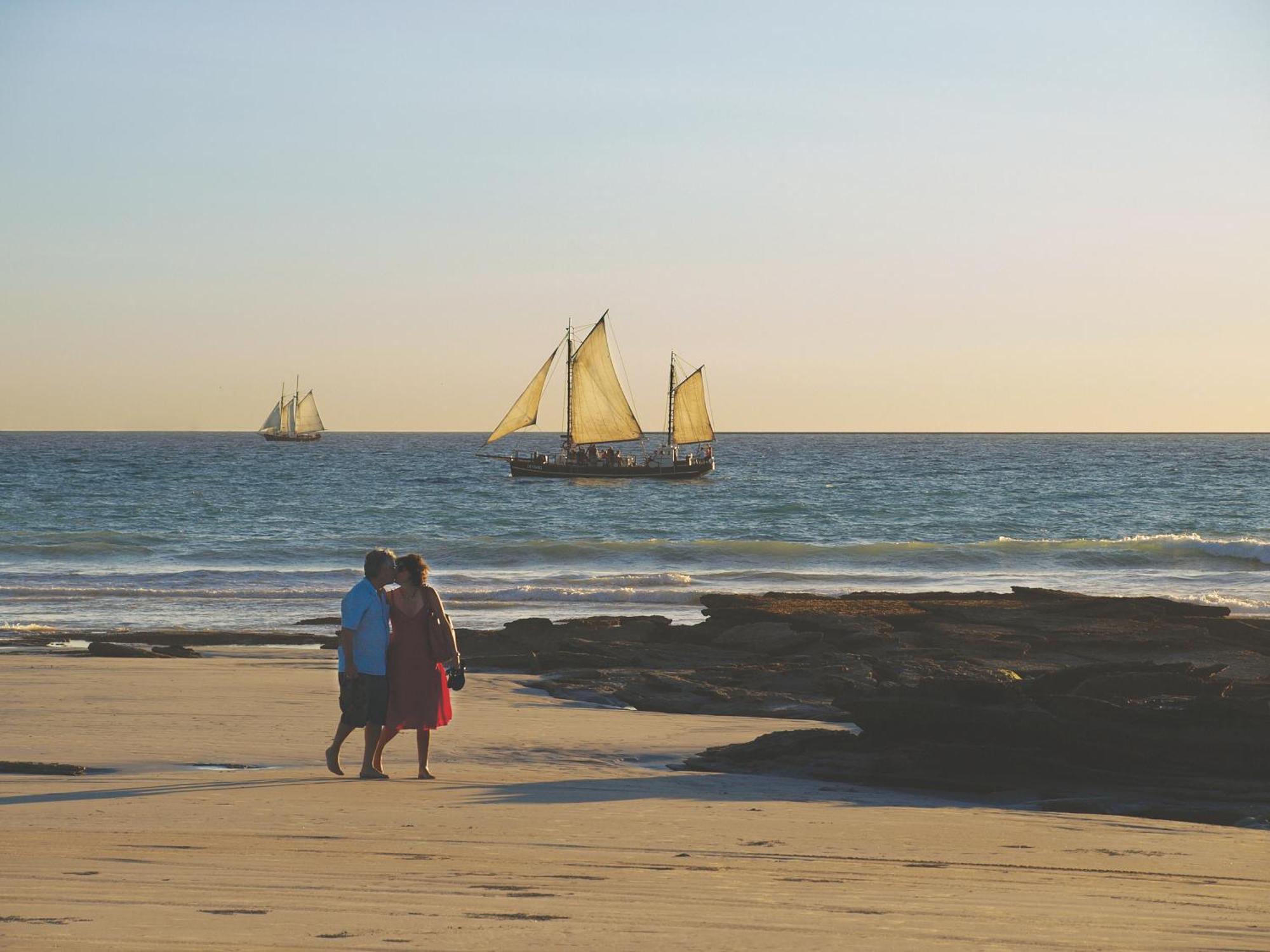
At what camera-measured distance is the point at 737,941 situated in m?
4.81

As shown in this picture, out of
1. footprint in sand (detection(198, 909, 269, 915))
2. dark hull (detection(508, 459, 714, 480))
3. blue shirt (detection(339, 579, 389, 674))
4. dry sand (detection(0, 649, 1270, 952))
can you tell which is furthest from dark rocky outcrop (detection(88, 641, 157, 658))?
dark hull (detection(508, 459, 714, 480))

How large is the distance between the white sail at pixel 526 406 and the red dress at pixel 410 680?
64793 millimetres

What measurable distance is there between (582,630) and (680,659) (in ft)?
7.31

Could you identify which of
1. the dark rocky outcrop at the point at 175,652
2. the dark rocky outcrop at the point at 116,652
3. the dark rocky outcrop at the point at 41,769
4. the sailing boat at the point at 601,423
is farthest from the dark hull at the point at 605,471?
the dark rocky outcrop at the point at 41,769

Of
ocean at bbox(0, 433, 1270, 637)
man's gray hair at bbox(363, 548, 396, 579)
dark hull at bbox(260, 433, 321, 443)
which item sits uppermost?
dark hull at bbox(260, 433, 321, 443)

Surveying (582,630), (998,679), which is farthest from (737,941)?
(582,630)

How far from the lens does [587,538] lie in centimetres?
4175

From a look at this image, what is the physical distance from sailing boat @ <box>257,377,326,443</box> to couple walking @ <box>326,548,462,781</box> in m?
162

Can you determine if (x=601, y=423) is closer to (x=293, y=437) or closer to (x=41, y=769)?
(x=41, y=769)

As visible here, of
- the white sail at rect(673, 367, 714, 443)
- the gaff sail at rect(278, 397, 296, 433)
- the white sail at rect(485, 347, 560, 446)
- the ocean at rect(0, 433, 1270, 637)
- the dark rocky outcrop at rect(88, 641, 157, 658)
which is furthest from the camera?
the gaff sail at rect(278, 397, 296, 433)

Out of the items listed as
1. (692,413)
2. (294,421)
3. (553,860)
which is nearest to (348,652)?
(553,860)

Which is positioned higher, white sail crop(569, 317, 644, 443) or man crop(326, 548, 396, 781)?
white sail crop(569, 317, 644, 443)

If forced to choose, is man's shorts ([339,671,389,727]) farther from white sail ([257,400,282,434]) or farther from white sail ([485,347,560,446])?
white sail ([257,400,282,434])

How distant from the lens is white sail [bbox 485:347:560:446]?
7338 centimetres
